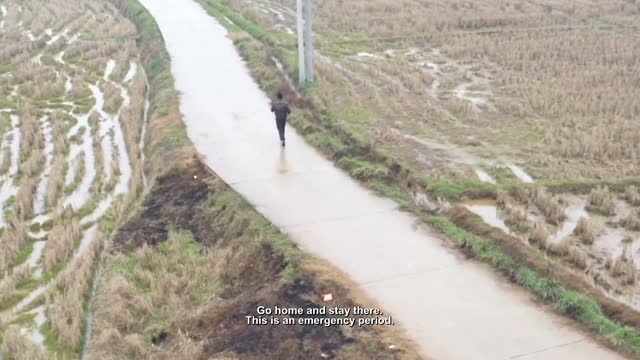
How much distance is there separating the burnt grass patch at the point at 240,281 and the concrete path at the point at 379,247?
0.39 m

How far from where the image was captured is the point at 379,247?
33.3ft

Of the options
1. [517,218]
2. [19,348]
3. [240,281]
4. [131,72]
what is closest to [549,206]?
[517,218]

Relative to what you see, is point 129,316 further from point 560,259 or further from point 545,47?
point 545,47

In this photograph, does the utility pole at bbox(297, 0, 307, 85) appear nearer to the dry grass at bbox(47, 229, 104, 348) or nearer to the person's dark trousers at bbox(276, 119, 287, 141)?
the person's dark trousers at bbox(276, 119, 287, 141)

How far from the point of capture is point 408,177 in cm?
1283

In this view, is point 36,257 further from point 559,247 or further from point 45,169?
point 559,247

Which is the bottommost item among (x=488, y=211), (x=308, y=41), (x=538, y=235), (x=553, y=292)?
(x=488, y=211)

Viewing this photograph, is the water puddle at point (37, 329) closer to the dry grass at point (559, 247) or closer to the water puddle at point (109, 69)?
the dry grass at point (559, 247)

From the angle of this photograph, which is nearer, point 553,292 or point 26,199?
point 553,292

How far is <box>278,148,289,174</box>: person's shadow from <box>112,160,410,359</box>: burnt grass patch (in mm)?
1208

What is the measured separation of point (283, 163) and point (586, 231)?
5.61 meters

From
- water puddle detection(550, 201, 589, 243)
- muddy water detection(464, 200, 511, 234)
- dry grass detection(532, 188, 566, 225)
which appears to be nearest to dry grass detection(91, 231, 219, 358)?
muddy water detection(464, 200, 511, 234)

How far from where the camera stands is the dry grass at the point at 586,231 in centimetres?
1082

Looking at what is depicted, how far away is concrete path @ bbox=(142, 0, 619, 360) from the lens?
795 centimetres
